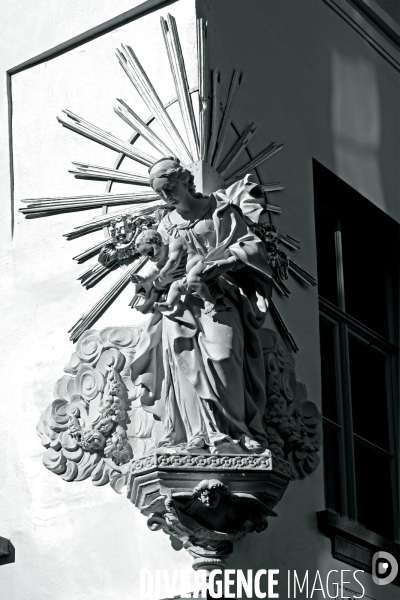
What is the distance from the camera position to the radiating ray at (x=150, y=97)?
10.2 m

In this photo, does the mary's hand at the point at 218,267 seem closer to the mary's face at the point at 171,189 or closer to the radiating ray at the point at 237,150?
the mary's face at the point at 171,189

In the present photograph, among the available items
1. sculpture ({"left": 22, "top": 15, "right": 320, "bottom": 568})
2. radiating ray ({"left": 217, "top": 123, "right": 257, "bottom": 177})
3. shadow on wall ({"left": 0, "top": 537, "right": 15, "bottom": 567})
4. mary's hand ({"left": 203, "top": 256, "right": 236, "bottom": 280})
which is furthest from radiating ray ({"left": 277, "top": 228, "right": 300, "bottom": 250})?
shadow on wall ({"left": 0, "top": 537, "right": 15, "bottom": 567})

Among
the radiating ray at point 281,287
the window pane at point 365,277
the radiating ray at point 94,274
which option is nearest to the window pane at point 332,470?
the radiating ray at point 281,287

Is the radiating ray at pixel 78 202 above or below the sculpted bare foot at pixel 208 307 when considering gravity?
above

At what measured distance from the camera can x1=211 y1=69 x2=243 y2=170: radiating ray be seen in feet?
33.6

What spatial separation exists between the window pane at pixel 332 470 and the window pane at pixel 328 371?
0.11 metres

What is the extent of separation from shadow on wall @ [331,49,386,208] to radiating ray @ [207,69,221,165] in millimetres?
1470

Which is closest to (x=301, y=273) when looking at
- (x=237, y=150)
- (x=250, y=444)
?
(x=237, y=150)

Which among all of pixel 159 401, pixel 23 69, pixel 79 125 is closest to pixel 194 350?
pixel 159 401

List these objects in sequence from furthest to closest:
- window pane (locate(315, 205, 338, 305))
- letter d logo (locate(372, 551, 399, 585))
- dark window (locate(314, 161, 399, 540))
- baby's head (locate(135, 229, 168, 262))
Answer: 1. window pane (locate(315, 205, 338, 305))
2. dark window (locate(314, 161, 399, 540))
3. letter d logo (locate(372, 551, 399, 585))
4. baby's head (locate(135, 229, 168, 262))

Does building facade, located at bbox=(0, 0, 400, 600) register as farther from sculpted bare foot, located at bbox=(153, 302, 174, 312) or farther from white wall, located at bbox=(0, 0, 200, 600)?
sculpted bare foot, located at bbox=(153, 302, 174, 312)

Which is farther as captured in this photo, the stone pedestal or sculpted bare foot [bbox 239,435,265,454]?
sculpted bare foot [bbox 239,435,265,454]

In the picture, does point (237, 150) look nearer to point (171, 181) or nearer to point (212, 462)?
point (171, 181)

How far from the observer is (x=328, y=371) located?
1134cm
